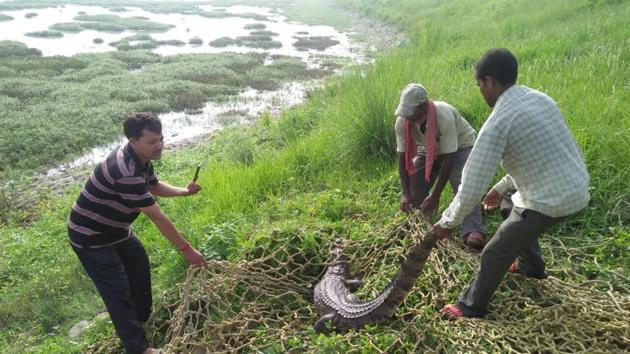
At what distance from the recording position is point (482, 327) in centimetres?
333

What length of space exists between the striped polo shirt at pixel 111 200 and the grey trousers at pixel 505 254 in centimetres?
251

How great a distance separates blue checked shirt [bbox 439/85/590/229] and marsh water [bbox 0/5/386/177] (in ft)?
29.5

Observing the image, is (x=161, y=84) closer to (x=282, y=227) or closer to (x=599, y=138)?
(x=282, y=227)

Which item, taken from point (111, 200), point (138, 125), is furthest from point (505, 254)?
point (111, 200)

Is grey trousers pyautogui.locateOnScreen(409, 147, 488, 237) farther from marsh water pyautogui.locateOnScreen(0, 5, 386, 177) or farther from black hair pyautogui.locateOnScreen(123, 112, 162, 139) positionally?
marsh water pyautogui.locateOnScreen(0, 5, 386, 177)

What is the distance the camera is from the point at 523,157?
2924 mm

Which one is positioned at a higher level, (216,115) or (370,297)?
(370,297)

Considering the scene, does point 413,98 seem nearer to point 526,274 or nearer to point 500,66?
point 500,66

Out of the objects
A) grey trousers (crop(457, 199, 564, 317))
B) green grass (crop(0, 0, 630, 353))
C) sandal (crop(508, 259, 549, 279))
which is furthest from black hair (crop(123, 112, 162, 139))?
sandal (crop(508, 259, 549, 279))

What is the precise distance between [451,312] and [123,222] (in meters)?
2.68

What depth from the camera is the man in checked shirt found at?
9.33ft

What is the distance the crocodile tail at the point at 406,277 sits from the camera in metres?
3.23

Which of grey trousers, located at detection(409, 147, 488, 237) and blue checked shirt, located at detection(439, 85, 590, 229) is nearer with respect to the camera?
blue checked shirt, located at detection(439, 85, 590, 229)

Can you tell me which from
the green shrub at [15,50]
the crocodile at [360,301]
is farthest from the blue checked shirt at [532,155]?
the green shrub at [15,50]
